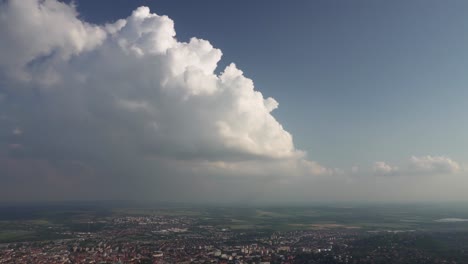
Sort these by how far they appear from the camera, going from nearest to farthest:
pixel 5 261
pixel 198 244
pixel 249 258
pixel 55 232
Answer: pixel 5 261 < pixel 249 258 < pixel 198 244 < pixel 55 232

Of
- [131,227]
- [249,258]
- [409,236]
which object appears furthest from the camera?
[131,227]

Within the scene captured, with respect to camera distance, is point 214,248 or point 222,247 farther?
point 222,247

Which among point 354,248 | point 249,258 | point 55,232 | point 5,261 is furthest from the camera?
point 55,232

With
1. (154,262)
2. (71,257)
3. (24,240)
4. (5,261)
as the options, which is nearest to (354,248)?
(154,262)

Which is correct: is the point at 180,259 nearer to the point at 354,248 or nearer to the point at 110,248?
the point at 110,248

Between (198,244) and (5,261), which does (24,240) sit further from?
(198,244)

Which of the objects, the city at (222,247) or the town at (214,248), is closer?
the town at (214,248)

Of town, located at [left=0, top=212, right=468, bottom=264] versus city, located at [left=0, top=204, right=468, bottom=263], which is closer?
town, located at [left=0, top=212, right=468, bottom=264]

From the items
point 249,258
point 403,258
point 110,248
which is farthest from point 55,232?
point 403,258

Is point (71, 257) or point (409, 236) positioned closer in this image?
point (71, 257)
